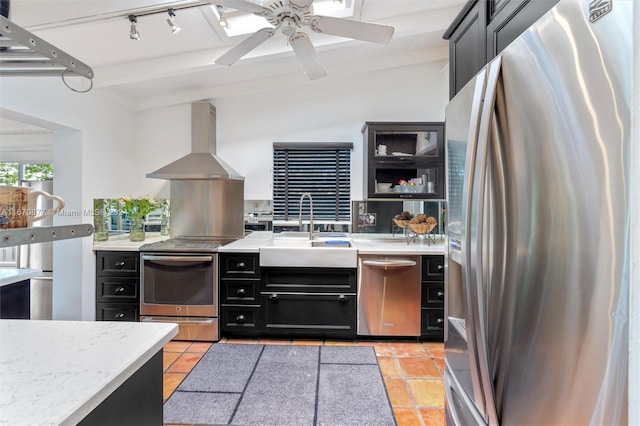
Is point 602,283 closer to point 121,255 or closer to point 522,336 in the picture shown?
point 522,336

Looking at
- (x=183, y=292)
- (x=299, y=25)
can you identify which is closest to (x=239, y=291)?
(x=183, y=292)

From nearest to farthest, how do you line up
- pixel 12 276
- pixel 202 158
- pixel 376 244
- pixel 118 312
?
pixel 12 276 → pixel 118 312 → pixel 376 244 → pixel 202 158

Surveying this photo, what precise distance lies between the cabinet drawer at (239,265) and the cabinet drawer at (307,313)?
25 cm

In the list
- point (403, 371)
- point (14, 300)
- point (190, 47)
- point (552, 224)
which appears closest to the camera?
point (552, 224)

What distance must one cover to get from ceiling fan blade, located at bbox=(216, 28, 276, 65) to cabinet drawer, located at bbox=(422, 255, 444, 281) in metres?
2.25

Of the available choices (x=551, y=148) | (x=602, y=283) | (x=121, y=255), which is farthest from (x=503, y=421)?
(x=121, y=255)

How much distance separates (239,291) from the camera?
9.86 feet

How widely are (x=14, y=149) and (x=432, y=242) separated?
483 cm

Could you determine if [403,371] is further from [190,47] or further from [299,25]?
[190,47]

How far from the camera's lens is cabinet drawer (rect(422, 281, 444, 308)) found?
296cm

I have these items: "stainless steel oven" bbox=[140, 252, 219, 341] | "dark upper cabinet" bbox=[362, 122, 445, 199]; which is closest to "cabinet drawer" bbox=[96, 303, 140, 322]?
"stainless steel oven" bbox=[140, 252, 219, 341]

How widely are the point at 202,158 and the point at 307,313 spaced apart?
2082mm

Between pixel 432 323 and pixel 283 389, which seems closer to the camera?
pixel 283 389

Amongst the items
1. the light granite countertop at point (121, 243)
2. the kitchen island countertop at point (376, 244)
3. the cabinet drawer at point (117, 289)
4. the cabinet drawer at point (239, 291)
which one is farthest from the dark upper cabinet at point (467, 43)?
the cabinet drawer at point (117, 289)
